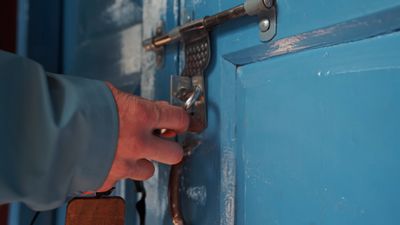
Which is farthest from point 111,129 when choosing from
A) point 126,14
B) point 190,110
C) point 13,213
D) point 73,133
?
point 13,213

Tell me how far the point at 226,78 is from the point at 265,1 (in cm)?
14

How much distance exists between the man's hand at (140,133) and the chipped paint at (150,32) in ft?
0.65

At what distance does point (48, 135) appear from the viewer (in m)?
0.49

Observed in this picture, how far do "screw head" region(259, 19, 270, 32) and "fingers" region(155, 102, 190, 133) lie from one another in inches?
6.4

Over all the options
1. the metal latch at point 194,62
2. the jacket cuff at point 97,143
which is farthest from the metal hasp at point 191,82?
the jacket cuff at point 97,143

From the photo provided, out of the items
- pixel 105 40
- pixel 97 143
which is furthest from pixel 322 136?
pixel 105 40

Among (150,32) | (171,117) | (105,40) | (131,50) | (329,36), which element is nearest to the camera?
(329,36)

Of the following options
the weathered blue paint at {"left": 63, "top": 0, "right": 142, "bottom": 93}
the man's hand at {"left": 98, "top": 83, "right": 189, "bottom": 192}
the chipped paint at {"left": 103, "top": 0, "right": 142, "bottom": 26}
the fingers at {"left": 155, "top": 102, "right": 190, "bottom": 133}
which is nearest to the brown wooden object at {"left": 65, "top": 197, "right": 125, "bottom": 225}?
the man's hand at {"left": 98, "top": 83, "right": 189, "bottom": 192}

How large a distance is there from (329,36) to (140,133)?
0.89 feet

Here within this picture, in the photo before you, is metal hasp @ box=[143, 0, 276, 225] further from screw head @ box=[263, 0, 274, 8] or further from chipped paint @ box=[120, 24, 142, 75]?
chipped paint @ box=[120, 24, 142, 75]

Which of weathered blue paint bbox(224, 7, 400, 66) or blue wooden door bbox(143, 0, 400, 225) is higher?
weathered blue paint bbox(224, 7, 400, 66)

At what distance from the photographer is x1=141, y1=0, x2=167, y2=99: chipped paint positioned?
748 millimetres

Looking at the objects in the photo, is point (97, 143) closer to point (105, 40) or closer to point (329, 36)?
point (329, 36)

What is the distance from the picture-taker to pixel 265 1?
49cm
